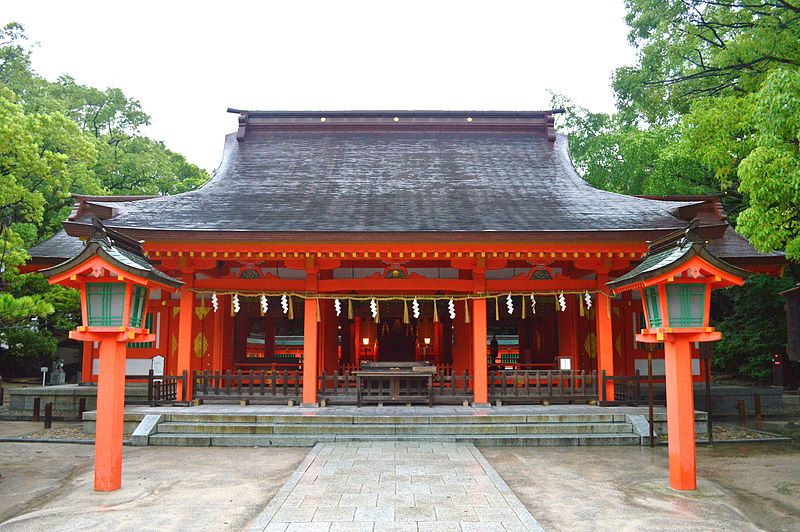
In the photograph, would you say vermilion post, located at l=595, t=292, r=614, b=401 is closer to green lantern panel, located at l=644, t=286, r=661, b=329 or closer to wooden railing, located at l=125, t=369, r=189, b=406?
green lantern panel, located at l=644, t=286, r=661, b=329

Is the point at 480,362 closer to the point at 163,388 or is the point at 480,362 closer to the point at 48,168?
the point at 163,388

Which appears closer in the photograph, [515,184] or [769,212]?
[769,212]

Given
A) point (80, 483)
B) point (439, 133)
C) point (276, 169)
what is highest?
point (439, 133)

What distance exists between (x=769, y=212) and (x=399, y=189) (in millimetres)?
8412

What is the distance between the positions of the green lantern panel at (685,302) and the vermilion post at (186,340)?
9.94 metres

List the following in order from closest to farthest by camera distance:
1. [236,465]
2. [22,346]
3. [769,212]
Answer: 1. [236,465]
2. [769,212]
3. [22,346]

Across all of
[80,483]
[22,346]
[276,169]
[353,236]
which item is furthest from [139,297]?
[22,346]

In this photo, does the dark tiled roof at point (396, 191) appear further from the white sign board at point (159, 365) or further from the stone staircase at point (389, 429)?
the stone staircase at point (389, 429)

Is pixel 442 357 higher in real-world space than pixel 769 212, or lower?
lower

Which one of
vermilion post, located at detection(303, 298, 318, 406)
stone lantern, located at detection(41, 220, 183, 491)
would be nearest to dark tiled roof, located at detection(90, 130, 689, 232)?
vermilion post, located at detection(303, 298, 318, 406)

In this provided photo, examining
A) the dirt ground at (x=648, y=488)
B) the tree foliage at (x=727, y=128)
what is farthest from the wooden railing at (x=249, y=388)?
the tree foliage at (x=727, y=128)

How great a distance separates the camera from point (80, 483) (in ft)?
26.1

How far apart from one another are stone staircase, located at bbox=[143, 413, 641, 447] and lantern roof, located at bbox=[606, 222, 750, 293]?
389 centimetres

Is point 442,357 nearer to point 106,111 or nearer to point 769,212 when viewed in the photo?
point 769,212
